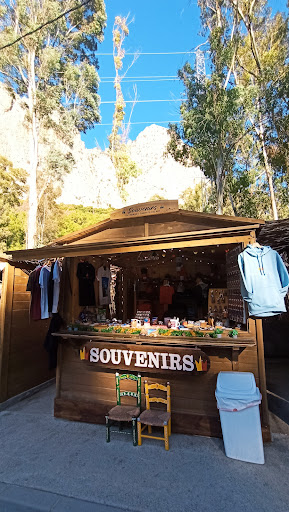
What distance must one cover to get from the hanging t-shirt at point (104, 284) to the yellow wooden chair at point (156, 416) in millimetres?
2436

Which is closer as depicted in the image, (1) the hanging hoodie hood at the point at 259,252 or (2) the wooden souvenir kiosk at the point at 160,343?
(1) the hanging hoodie hood at the point at 259,252

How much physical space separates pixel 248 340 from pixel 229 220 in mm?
1910

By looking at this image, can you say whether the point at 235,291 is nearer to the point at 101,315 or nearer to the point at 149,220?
the point at 149,220

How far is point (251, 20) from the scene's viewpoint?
55.1 feet

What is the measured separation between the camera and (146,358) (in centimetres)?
426

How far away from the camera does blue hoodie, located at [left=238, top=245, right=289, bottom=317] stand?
376 centimetres

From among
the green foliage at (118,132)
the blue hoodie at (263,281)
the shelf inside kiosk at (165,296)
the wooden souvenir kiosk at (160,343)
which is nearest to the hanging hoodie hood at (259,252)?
the blue hoodie at (263,281)

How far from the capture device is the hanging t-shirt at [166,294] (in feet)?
24.6

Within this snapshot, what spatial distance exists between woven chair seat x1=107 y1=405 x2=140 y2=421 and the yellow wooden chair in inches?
5.0

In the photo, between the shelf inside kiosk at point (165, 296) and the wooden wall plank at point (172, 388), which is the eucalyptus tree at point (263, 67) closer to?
the shelf inside kiosk at point (165, 296)

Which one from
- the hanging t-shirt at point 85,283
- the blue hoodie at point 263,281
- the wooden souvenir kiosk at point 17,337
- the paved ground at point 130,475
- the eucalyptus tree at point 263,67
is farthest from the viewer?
the eucalyptus tree at point 263,67

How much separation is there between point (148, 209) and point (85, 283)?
2051mm

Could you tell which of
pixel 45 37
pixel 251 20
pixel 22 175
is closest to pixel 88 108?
pixel 45 37

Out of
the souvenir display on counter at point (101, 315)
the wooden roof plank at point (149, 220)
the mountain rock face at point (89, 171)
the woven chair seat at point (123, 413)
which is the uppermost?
the mountain rock face at point (89, 171)
